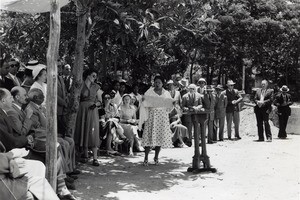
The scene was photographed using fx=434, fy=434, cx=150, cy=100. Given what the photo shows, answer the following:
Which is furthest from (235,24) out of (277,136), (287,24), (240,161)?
(240,161)

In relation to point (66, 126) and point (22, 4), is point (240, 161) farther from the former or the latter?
point (22, 4)

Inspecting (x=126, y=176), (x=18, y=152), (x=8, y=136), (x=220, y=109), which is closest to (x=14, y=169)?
(x=18, y=152)

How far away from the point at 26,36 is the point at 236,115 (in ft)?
23.1

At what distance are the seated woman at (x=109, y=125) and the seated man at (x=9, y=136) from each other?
4.30m

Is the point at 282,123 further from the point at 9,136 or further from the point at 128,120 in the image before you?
the point at 9,136

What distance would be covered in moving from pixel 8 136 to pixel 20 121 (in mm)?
551

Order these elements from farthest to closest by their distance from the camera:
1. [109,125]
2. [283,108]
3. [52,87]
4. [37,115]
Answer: [283,108]
[109,125]
[37,115]
[52,87]

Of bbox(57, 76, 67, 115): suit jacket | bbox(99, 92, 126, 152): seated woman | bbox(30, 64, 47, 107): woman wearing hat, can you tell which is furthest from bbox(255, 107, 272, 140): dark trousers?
bbox(30, 64, 47, 107): woman wearing hat

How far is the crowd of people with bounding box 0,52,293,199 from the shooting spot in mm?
4742

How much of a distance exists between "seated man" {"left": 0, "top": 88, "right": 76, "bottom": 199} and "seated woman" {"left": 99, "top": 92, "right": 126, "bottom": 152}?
14.1 feet

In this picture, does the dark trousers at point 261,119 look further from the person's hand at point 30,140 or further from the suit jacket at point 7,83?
the person's hand at point 30,140

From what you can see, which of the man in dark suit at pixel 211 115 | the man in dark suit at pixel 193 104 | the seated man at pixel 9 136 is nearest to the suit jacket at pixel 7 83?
the seated man at pixel 9 136

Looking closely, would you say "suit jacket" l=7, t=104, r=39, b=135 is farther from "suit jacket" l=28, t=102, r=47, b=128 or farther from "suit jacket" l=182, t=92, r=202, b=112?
"suit jacket" l=182, t=92, r=202, b=112

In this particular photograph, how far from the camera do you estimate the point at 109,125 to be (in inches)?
390
